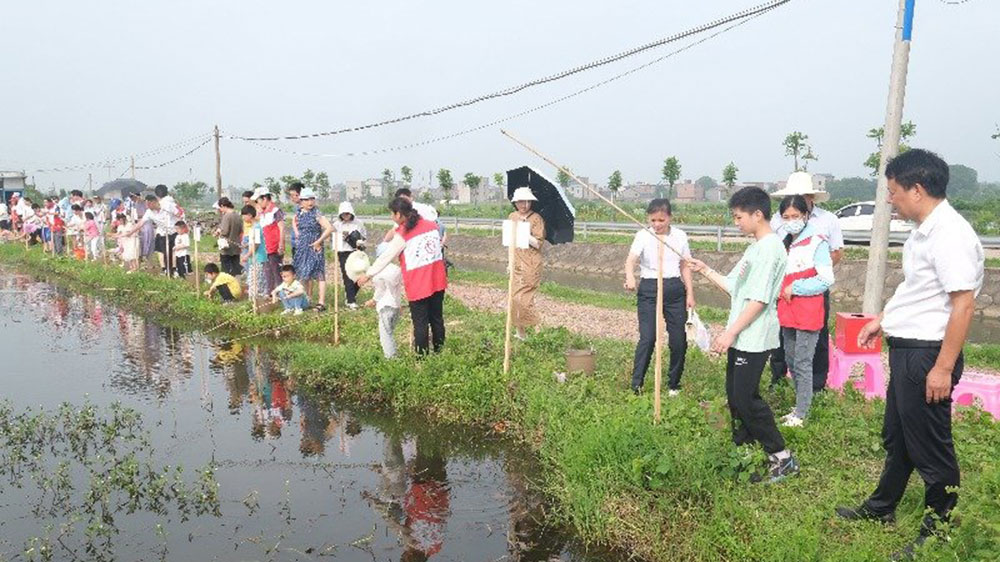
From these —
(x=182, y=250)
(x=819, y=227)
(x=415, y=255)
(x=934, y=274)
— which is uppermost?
(x=819, y=227)

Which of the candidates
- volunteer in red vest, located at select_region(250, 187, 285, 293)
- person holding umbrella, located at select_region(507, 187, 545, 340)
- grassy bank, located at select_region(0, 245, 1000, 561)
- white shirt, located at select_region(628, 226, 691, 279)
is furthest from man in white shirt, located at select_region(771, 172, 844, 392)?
volunteer in red vest, located at select_region(250, 187, 285, 293)

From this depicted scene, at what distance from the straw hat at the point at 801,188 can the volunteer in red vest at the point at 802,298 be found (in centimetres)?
13

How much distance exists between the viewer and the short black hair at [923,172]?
340 cm

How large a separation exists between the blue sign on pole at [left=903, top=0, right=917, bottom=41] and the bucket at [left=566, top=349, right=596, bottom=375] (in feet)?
15.3

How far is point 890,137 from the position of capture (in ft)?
24.1

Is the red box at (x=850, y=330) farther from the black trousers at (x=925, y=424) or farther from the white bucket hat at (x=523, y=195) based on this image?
the white bucket hat at (x=523, y=195)

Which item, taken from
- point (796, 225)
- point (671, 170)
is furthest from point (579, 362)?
point (671, 170)

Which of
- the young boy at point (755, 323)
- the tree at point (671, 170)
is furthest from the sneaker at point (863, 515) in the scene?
the tree at point (671, 170)

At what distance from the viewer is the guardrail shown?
19.3 m

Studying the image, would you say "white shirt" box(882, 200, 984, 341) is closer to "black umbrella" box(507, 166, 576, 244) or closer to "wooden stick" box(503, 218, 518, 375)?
"wooden stick" box(503, 218, 518, 375)

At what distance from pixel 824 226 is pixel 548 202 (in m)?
3.07

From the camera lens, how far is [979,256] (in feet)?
10.6

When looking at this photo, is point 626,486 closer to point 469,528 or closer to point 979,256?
point 469,528

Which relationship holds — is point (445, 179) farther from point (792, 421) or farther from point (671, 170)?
point (792, 421)
